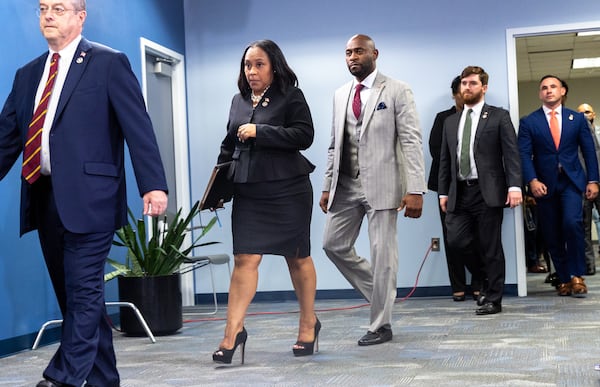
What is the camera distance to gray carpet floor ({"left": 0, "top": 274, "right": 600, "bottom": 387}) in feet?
10.9

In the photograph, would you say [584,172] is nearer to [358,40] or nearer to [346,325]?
[346,325]

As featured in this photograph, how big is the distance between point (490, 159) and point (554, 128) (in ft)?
2.91

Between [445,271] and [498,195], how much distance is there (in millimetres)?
1539

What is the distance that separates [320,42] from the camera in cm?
707

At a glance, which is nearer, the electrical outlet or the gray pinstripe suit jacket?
the gray pinstripe suit jacket

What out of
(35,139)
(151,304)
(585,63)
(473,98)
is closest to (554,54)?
(585,63)

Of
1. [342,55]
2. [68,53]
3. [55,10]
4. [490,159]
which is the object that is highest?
[342,55]

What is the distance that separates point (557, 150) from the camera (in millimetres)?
6094

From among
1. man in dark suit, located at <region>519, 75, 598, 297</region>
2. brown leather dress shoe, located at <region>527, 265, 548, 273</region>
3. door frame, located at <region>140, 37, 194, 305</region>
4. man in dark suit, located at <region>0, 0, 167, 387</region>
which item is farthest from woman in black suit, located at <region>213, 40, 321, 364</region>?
brown leather dress shoe, located at <region>527, 265, 548, 273</region>

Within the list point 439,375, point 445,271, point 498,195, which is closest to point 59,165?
point 439,375

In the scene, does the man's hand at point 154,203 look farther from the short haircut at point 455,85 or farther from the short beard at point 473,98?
the short haircut at point 455,85

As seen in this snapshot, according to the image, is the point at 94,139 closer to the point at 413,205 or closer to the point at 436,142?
the point at 413,205

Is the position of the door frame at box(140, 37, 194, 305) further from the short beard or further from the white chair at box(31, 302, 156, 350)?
the short beard

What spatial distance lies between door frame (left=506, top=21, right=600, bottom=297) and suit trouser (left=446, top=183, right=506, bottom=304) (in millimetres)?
1083
